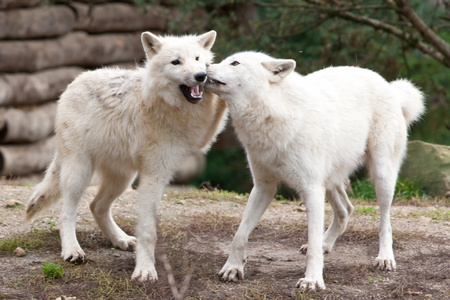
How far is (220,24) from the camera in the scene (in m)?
11.4

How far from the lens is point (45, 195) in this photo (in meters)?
5.66

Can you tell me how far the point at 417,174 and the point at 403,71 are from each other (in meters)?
5.20

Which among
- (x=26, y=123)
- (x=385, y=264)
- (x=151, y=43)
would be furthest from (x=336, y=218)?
(x=26, y=123)

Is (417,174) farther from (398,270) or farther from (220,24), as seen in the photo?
(220,24)

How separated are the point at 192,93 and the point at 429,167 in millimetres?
4457

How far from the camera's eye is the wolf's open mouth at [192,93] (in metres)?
5.00

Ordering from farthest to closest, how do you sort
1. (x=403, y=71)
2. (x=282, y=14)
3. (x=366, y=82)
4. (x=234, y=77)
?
(x=403, y=71)
(x=282, y=14)
(x=366, y=82)
(x=234, y=77)

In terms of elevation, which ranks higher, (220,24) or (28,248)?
(220,24)

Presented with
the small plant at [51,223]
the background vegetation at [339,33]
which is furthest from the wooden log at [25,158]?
the small plant at [51,223]

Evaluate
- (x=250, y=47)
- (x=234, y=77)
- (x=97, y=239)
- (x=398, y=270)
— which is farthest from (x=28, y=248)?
(x=250, y=47)

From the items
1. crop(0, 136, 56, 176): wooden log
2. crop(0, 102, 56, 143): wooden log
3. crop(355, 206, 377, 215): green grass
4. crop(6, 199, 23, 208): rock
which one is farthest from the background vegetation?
crop(6, 199, 23, 208): rock

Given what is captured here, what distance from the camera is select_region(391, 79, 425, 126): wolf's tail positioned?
5.85m

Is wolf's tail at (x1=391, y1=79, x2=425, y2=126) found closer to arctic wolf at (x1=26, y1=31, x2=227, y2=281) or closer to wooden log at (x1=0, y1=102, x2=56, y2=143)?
arctic wolf at (x1=26, y1=31, x2=227, y2=281)

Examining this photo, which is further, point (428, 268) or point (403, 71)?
point (403, 71)
